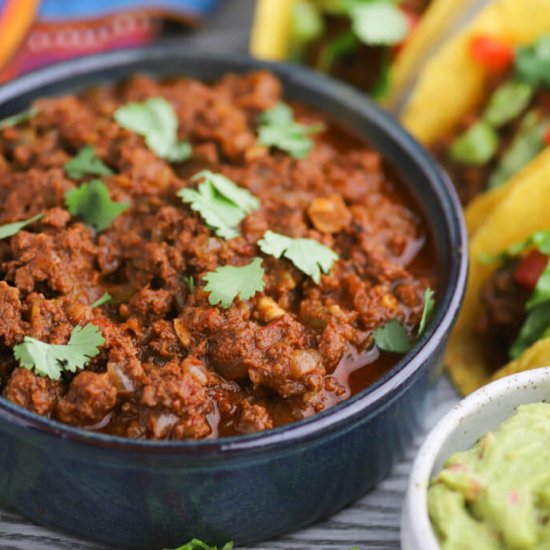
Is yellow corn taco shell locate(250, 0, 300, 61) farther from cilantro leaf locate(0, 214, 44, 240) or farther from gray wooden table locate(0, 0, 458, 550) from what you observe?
gray wooden table locate(0, 0, 458, 550)

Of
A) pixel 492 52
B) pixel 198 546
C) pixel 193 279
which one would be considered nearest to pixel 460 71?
pixel 492 52

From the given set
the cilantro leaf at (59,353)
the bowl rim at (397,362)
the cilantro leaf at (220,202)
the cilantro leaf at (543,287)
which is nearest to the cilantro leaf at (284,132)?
the bowl rim at (397,362)

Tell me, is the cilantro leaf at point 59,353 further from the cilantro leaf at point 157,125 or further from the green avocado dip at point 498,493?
the green avocado dip at point 498,493

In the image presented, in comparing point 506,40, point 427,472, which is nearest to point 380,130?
point 506,40

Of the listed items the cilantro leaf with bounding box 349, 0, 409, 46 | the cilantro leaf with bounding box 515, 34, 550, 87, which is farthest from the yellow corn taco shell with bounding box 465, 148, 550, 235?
the cilantro leaf with bounding box 349, 0, 409, 46

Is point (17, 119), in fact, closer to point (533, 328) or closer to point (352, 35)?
point (352, 35)
